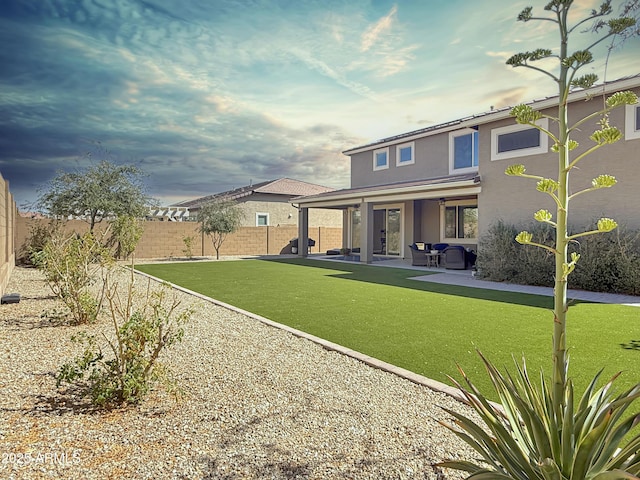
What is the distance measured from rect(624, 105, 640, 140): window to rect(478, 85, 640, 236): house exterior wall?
4.6 inches

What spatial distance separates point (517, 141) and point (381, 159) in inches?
395

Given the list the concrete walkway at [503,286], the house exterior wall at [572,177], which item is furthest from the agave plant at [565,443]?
the house exterior wall at [572,177]

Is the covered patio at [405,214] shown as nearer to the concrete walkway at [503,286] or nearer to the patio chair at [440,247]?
the patio chair at [440,247]

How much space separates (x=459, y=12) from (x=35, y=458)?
8299mm

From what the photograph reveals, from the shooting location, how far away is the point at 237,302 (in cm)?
984

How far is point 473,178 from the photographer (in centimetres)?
1445

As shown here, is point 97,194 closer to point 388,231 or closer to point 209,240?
point 209,240

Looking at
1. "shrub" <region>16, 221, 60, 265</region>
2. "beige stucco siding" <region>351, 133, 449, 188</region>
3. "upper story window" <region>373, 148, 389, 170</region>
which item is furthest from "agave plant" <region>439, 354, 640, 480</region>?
"shrub" <region>16, 221, 60, 265</region>

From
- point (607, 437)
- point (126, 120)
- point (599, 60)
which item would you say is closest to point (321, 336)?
point (607, 437)

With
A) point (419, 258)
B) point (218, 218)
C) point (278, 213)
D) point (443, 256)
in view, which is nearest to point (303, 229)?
point (218, 218)

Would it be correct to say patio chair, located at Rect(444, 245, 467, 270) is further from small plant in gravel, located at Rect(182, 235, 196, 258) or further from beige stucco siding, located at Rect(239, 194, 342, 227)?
beige stucco siding, located at Rect(239, 194, 342, 227)

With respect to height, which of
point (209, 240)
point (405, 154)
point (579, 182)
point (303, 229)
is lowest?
point (209, 240)

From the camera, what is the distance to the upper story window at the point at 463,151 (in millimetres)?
18156

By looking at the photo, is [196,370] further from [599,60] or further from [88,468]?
[599,60]
